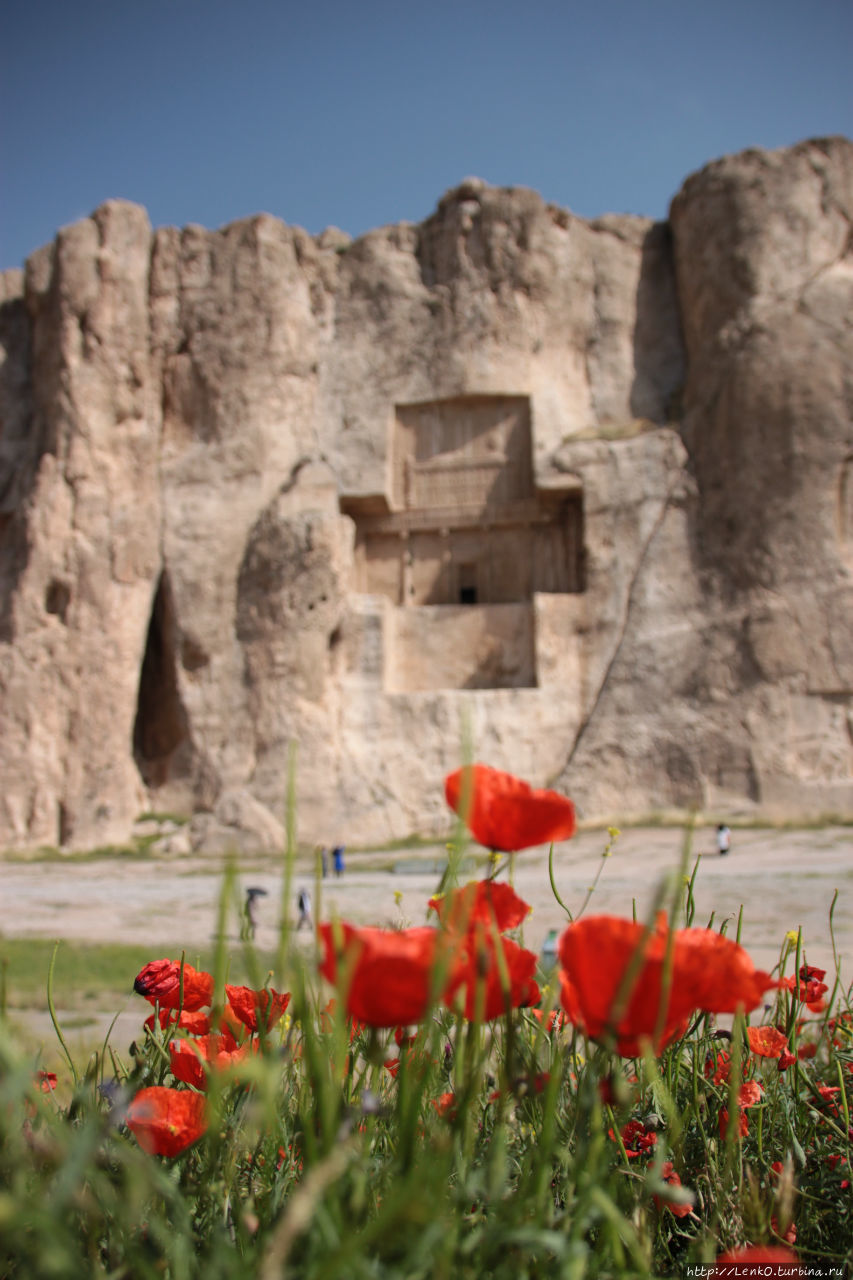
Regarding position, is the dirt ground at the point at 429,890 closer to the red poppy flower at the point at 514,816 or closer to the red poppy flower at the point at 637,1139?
the red poppy flower at the point at 637,1139

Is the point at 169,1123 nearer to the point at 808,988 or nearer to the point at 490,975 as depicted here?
the point at 490,975

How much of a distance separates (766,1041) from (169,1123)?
0.94 m

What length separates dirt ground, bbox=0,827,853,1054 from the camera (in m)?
6.67

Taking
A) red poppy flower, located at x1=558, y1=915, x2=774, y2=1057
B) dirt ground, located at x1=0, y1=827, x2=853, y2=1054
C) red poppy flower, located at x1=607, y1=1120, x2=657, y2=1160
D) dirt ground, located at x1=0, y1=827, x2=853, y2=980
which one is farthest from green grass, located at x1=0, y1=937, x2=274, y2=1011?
red poppy flower, located at x1=558, y1=915, x2=774, y2=1057

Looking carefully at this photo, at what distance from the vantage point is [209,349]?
17.8 meters

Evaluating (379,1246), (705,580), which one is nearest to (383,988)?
(379,1246)

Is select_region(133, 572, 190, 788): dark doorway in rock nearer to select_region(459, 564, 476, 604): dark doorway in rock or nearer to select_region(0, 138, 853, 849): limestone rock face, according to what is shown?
select_region(0, 138, 853, 849): limestone rock face

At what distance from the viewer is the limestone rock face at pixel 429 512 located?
15.0m

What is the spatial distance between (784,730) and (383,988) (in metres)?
15.1

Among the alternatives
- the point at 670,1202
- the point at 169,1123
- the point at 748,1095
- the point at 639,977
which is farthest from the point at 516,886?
the point at 639,977

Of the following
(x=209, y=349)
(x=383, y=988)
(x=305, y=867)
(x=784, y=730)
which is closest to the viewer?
(x=383, y=988)

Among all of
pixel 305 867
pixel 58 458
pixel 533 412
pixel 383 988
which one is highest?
pixel 533 412

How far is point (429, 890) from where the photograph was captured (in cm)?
887

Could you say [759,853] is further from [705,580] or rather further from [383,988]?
[383,988]
